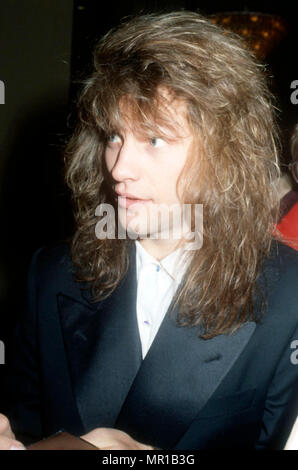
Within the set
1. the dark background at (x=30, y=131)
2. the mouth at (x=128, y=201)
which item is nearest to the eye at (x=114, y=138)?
the mouth at (x=128, y=201)

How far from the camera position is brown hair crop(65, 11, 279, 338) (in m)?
0.76

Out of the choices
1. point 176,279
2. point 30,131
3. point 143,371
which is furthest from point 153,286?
point 30,131

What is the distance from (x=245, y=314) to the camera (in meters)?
0.84

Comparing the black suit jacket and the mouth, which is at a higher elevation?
the mouth

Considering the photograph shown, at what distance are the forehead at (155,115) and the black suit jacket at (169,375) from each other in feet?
0.98

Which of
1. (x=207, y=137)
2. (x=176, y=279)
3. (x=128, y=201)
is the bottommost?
(x=176, y=279)

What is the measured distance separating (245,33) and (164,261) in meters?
2.44

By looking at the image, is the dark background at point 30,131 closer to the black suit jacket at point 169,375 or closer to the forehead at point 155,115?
the black suit jacket at point 169,375

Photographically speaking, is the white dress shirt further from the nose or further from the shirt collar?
the nose

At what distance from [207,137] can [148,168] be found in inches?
4.5

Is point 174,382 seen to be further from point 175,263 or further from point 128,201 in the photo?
point 128,201

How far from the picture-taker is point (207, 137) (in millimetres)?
767

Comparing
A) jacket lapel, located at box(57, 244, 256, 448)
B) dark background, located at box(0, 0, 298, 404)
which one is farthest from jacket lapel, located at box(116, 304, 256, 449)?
dark background, located at box(0, 0, 298, 404)

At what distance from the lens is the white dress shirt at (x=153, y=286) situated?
2.86ft
